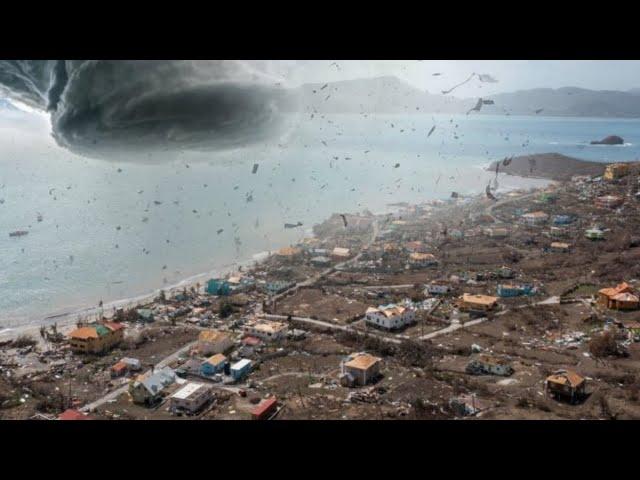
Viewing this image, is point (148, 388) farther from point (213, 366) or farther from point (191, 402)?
point (213, 366)

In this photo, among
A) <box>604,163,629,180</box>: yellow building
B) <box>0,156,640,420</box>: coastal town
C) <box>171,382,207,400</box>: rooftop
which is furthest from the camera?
<box>604,163,629,180</box>: yellow building

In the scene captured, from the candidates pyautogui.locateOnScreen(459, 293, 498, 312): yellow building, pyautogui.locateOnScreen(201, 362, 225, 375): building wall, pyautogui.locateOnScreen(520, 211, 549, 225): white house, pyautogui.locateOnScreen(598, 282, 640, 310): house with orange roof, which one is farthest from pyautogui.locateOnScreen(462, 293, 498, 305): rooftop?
pyautogui.locateOnScreen(520, 211, 549, 225): white house

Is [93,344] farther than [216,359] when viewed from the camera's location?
Yes

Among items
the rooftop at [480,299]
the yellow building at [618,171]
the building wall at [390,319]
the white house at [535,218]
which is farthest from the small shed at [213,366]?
the yellow building at [618,171]

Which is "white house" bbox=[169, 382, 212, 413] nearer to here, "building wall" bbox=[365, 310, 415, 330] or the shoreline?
"building wall" bbox=[365, 310, 415, 330]

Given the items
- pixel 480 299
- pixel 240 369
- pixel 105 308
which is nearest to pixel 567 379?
pixel 480 299

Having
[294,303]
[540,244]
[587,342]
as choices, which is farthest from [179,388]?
[540,244]
